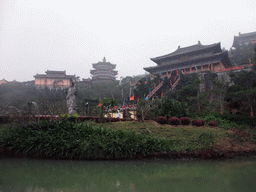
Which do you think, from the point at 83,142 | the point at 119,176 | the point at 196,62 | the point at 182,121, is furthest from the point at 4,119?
the point at 196,62

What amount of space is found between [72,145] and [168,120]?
23.3 ft

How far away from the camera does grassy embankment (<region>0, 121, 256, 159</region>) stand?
7246 mm

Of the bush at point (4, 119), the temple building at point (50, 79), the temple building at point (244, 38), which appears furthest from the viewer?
the temple building at point (244, 38)

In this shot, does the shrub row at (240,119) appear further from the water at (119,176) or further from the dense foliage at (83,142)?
the water at (119,176)

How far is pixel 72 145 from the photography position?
Answer: 23.8 ft

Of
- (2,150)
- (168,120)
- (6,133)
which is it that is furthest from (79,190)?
(168,120)

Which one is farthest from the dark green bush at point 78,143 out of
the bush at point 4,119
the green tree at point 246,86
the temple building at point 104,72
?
the temple building at point 104,72

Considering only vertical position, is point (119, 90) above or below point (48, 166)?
above

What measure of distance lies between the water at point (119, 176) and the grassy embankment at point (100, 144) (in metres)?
0.47

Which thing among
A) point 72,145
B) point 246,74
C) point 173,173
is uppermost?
point 246,74

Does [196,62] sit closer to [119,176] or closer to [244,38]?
[244,38]

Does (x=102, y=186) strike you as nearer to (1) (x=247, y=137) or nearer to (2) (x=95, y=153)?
(2) (x=95, y=153)

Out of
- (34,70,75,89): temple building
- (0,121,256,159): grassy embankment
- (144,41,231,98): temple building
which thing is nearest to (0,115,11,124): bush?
(0,121,256,159): grassy embankment

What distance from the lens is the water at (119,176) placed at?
421 centimetres
